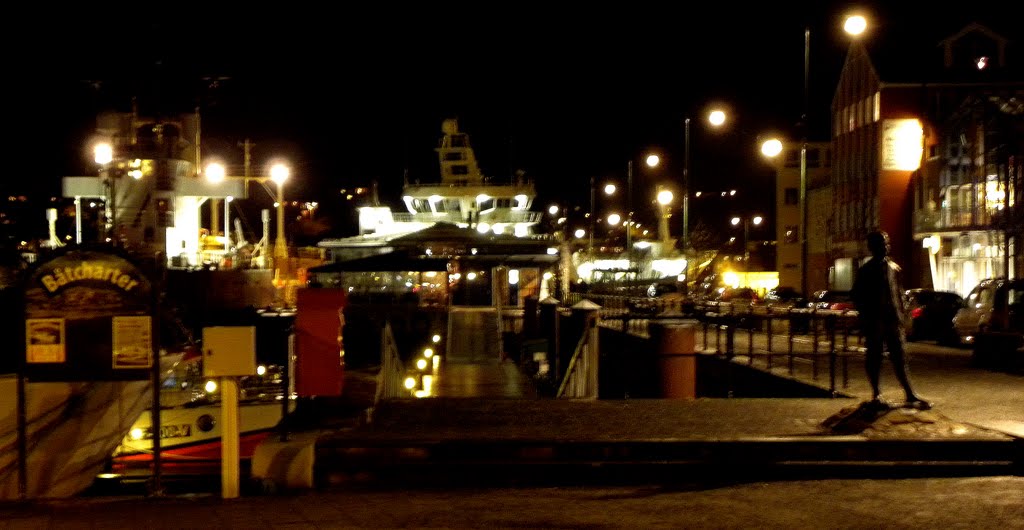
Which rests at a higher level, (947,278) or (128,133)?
(128,133)

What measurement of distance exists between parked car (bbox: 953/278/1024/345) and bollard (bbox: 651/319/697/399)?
903 cm

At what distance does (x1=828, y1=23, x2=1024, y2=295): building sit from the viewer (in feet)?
113

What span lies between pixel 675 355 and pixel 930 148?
94.8ft

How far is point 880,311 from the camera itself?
396 inches

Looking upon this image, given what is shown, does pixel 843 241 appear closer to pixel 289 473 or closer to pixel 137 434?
pixel 137 434

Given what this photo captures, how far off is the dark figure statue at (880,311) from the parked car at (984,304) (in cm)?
1079

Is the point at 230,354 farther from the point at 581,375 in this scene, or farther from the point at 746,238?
the point at 746,238

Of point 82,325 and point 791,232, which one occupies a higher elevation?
point 791,232

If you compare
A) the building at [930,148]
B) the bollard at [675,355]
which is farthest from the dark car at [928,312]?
the bollard at [675,355]

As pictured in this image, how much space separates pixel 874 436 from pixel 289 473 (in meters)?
5.60

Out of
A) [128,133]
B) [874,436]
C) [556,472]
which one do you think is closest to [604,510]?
[556,472]

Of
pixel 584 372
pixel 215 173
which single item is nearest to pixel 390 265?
pixel 215 173

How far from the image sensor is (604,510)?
7.75 m

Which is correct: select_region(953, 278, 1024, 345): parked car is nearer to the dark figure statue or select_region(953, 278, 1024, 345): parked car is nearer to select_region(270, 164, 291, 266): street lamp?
the dark figure statue
